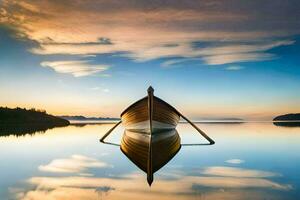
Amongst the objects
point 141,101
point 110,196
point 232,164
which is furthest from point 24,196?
point 141,101

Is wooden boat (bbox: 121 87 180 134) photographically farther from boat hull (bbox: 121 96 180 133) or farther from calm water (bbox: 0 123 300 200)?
calm water (bbox: 0 123 300 200)

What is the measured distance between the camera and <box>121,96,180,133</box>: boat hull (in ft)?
76.4

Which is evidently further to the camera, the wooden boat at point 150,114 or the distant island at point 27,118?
the distant island at point 27,118

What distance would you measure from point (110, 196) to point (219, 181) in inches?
144

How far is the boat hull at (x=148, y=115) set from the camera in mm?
23277

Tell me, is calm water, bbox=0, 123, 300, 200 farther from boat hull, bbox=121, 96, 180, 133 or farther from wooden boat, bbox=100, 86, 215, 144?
boat hull, bbox=121, 96, 180, 133

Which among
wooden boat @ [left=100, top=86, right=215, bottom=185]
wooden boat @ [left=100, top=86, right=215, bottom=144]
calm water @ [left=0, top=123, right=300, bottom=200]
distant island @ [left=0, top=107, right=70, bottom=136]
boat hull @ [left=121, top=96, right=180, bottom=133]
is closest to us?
calm water @ [left=0, top=123, right=300, bottom=200]

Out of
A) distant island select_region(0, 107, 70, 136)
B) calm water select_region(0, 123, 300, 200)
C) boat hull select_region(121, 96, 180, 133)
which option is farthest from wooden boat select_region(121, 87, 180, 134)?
distant island select_region(0, 107, 70, 136)

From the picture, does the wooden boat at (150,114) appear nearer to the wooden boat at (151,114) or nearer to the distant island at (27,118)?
the wooden boat at (151,114)

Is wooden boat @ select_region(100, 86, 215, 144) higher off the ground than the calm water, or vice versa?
wooden boat @ select_region(100, 86, 215, 144)

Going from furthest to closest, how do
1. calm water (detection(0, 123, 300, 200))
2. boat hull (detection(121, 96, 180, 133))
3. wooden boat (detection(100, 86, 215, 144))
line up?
boat hull (detection(121, 96, 180, 133)), wooden boat (detection(100, 86, 215, 144)), calm water (detection(0, 123, 300, 200))

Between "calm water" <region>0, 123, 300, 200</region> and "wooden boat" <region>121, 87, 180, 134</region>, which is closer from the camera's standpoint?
"calm water" <region>0, 123, 300, 200</region>

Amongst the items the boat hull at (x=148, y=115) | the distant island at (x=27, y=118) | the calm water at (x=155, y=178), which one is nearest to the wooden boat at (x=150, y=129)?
the boat hull at (x=148, y=115)

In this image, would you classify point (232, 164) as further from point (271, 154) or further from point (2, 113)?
point (2, 113)
